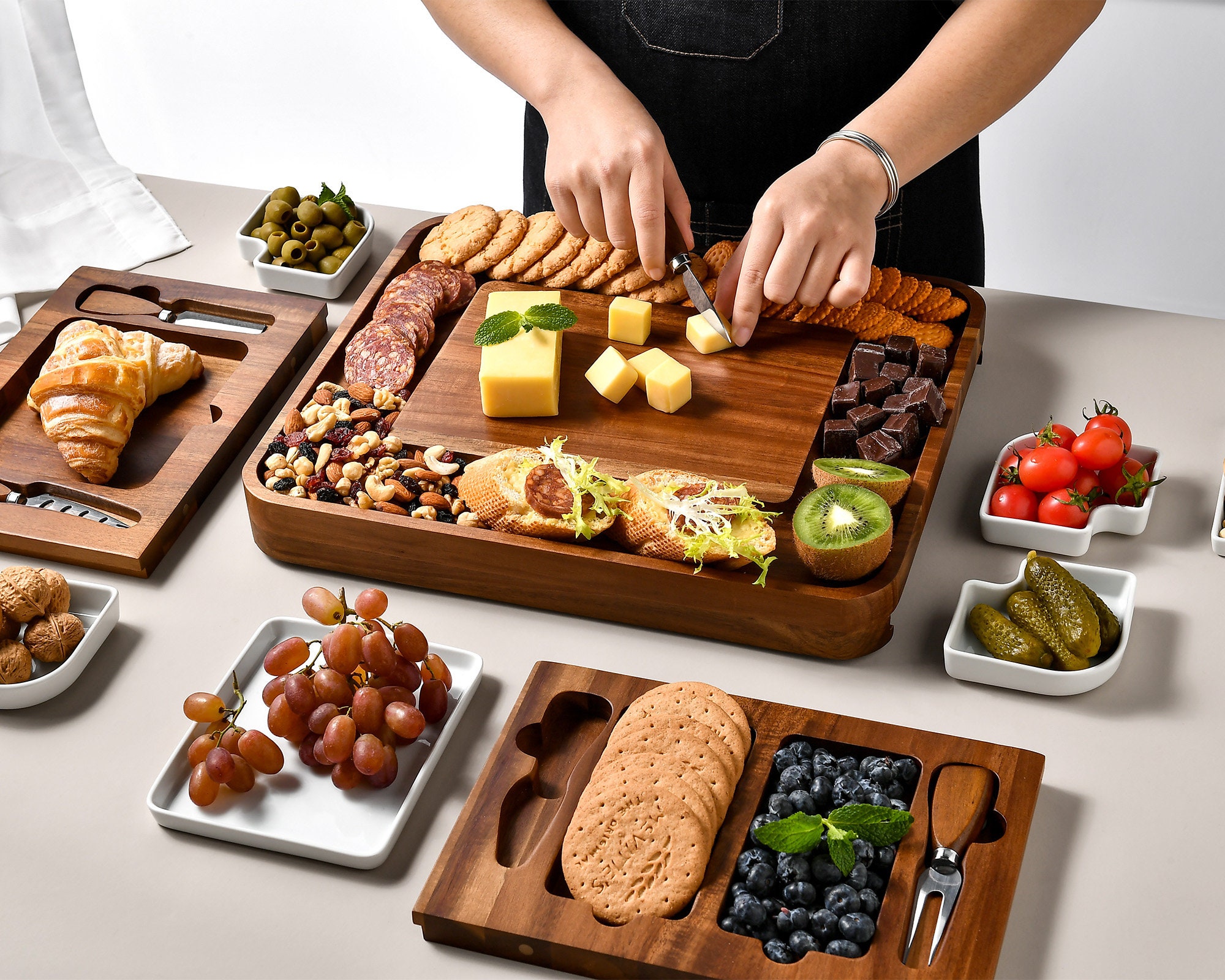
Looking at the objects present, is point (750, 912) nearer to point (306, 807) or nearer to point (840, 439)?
point (306, 807)

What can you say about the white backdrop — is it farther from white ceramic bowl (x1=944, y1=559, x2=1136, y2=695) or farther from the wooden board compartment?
the wooden board compartment

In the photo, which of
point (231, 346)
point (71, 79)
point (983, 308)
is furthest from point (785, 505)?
point (71, 79)

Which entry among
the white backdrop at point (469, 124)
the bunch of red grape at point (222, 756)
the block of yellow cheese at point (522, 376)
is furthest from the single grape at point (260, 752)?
the white backdrop at point (469, 124)

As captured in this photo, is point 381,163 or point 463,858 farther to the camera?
point 381,163

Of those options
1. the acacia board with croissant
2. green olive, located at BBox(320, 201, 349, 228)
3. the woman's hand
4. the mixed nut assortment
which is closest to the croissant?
the acacia board with croissant

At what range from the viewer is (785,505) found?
6.23 feet

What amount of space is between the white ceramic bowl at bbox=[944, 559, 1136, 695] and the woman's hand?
1.95ft

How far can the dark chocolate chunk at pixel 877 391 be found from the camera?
2018 millimetres

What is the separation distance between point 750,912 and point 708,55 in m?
1.62

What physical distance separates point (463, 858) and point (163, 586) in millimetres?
759

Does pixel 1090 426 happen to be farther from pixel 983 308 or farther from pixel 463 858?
pixel 463 858

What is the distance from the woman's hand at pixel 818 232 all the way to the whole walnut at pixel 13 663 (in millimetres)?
1264

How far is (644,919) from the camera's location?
53.0 inches

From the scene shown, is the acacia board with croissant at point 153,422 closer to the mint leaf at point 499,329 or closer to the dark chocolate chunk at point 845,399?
the mint leaf at point 499,329
